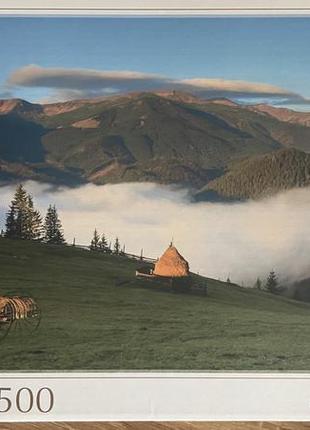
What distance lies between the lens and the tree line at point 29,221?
4.12 ft

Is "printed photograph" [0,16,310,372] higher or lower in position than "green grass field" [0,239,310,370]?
higher

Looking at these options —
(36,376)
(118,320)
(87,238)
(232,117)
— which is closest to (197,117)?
(232,117)

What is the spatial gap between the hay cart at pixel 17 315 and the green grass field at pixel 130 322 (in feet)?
0.04

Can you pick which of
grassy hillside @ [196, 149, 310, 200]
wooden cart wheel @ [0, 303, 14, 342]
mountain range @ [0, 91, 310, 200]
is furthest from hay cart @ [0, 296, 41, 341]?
grassy hillside @ [196, 149, 310, 200]

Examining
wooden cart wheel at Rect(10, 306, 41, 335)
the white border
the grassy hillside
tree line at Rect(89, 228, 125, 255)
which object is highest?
the grassy hillside

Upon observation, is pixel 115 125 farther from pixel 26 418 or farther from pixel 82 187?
pixel 26 418

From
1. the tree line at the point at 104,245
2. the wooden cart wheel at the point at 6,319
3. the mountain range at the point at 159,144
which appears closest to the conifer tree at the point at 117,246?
the tree line at the point at 104,245

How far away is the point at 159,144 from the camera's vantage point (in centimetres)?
130

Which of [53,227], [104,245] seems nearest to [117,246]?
[104,245]

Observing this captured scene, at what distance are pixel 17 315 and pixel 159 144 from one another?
42 cm

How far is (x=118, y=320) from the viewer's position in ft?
4.08

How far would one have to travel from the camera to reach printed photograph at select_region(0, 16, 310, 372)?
125cm

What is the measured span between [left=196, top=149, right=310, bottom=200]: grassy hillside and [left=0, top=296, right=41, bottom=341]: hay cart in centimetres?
38

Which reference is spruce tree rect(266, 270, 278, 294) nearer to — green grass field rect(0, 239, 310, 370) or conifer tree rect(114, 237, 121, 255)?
green grass field rect(0, 239, 310, 370)
